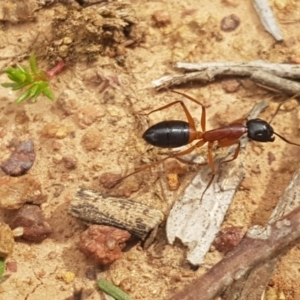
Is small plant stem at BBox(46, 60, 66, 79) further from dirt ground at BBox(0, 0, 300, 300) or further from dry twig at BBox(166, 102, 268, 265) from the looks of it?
dry twig at BBox(166, 102, 268, 265)

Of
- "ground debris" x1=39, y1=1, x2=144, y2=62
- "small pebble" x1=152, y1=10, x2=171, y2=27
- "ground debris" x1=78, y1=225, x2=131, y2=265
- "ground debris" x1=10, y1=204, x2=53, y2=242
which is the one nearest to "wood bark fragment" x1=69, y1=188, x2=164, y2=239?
"ground debris" x1=78, y1=225, x2=131, y2=265

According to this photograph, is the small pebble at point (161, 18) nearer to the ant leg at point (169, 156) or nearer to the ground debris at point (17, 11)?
the ground debris at point (17, 11)

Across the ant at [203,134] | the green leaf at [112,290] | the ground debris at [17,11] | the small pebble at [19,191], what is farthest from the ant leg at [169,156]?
the ground debris at [17,11]

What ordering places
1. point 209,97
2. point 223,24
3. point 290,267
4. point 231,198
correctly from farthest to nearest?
point 223,24 → point 209,97 → point 231,198 → point 290,267

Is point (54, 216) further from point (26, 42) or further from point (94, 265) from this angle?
point (26, 42)

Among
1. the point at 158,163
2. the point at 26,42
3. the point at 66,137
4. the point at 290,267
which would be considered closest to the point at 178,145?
the point at 158,163

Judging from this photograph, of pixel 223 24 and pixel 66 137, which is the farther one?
pixel 223 24
